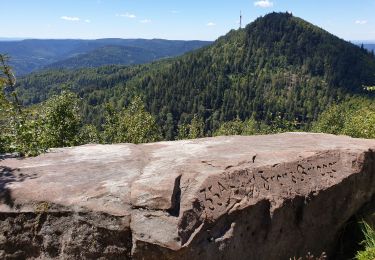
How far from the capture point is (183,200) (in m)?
9.07

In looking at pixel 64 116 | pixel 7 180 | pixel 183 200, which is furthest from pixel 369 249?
pixel 64 116

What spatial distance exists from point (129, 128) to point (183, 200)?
37182 mm

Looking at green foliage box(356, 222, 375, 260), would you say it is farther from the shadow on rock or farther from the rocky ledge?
the shadow on rock

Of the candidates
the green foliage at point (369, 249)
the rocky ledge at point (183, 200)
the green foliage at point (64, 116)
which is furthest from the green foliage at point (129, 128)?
the green foliage at point (369, 249)

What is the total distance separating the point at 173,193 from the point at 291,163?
408 cm

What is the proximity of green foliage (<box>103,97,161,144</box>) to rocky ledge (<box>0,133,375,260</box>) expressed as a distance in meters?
31.8

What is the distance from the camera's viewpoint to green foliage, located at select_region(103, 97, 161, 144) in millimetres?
44522

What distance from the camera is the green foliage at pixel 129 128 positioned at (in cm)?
4452

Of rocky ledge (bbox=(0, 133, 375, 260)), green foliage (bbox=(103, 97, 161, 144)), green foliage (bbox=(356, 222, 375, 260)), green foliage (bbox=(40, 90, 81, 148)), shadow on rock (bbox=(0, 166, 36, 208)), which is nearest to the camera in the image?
rocky ledge (bbox=(0, 133, 375, 260))

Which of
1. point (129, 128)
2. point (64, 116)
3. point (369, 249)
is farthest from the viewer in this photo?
point (129, 128)

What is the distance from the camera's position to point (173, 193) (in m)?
9.10

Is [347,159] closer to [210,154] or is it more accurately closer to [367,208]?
[367,208]

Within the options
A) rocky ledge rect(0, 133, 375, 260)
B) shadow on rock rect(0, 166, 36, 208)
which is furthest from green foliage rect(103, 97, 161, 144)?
shadow on rock rect(0, 166, 36, 208)

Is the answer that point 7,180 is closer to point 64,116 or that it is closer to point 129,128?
point 64,116
